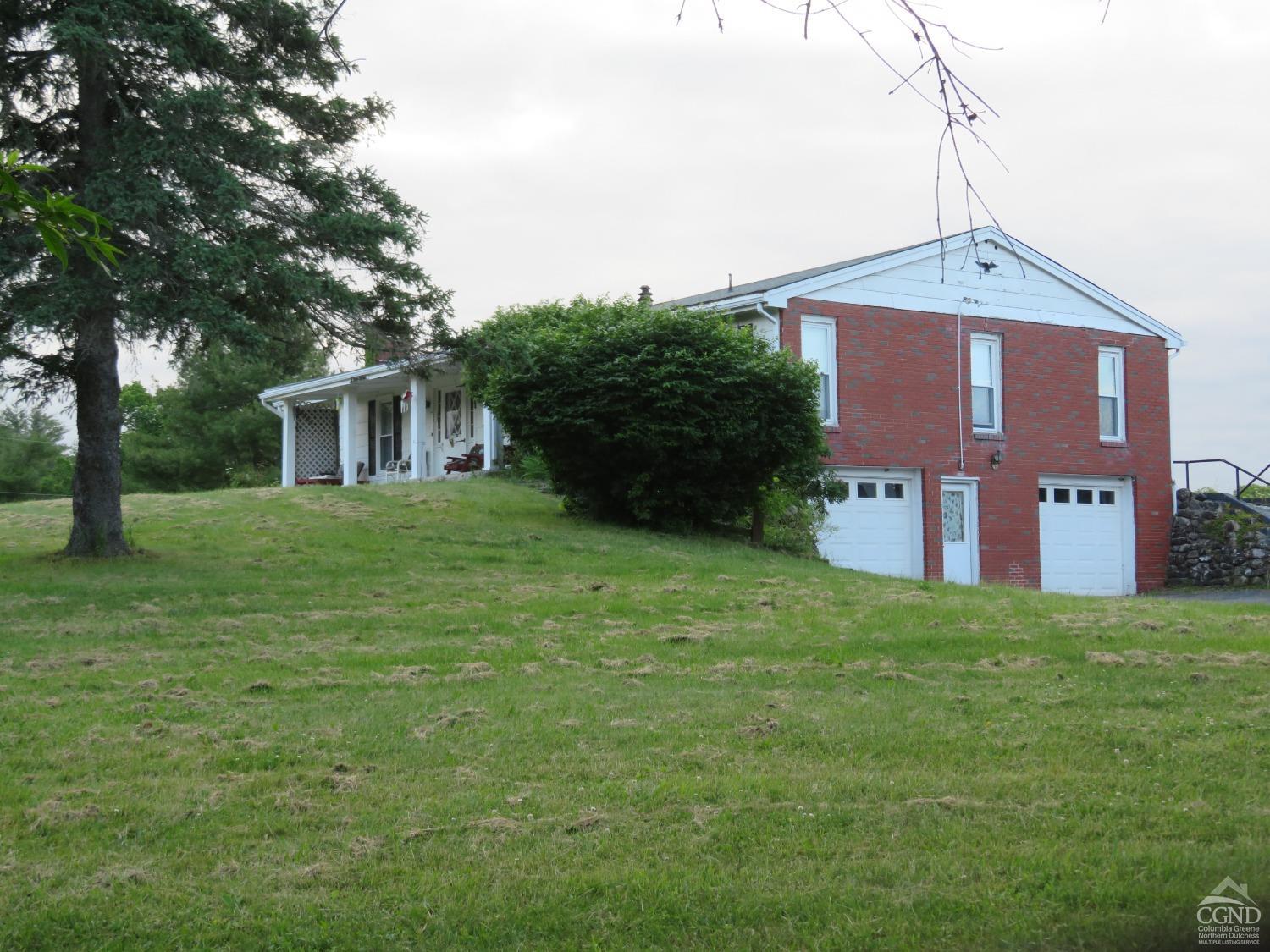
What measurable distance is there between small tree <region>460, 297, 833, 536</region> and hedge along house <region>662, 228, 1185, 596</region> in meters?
2.57

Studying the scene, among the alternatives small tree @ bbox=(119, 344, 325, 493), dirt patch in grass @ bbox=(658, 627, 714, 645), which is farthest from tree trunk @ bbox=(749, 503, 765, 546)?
small tree @ bbox=(119, 344, 325, 493)

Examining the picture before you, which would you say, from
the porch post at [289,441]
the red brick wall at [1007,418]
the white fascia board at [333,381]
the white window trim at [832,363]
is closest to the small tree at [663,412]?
the white window trim at [832,363]

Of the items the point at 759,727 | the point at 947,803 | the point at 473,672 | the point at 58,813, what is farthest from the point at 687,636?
the point at 58,813

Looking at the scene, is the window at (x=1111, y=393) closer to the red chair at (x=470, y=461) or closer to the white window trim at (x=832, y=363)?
the white window trim at (x=832, y=363)

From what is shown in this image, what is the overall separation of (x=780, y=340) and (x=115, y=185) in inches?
443

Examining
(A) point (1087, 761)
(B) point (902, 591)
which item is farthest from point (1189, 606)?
(A) point (1087, 761)

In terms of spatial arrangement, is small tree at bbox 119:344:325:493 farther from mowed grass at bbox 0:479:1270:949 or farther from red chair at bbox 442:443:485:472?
mowed grass at bbox 0:479:1270:949

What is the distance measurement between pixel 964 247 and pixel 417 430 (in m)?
12.4

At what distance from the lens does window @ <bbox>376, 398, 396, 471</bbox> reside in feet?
101

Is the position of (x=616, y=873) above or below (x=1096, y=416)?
below

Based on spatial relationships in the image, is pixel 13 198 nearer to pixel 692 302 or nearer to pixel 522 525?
pixel 522 525

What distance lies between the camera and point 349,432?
29.2 m

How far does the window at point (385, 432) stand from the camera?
101ft

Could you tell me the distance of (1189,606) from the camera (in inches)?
526
